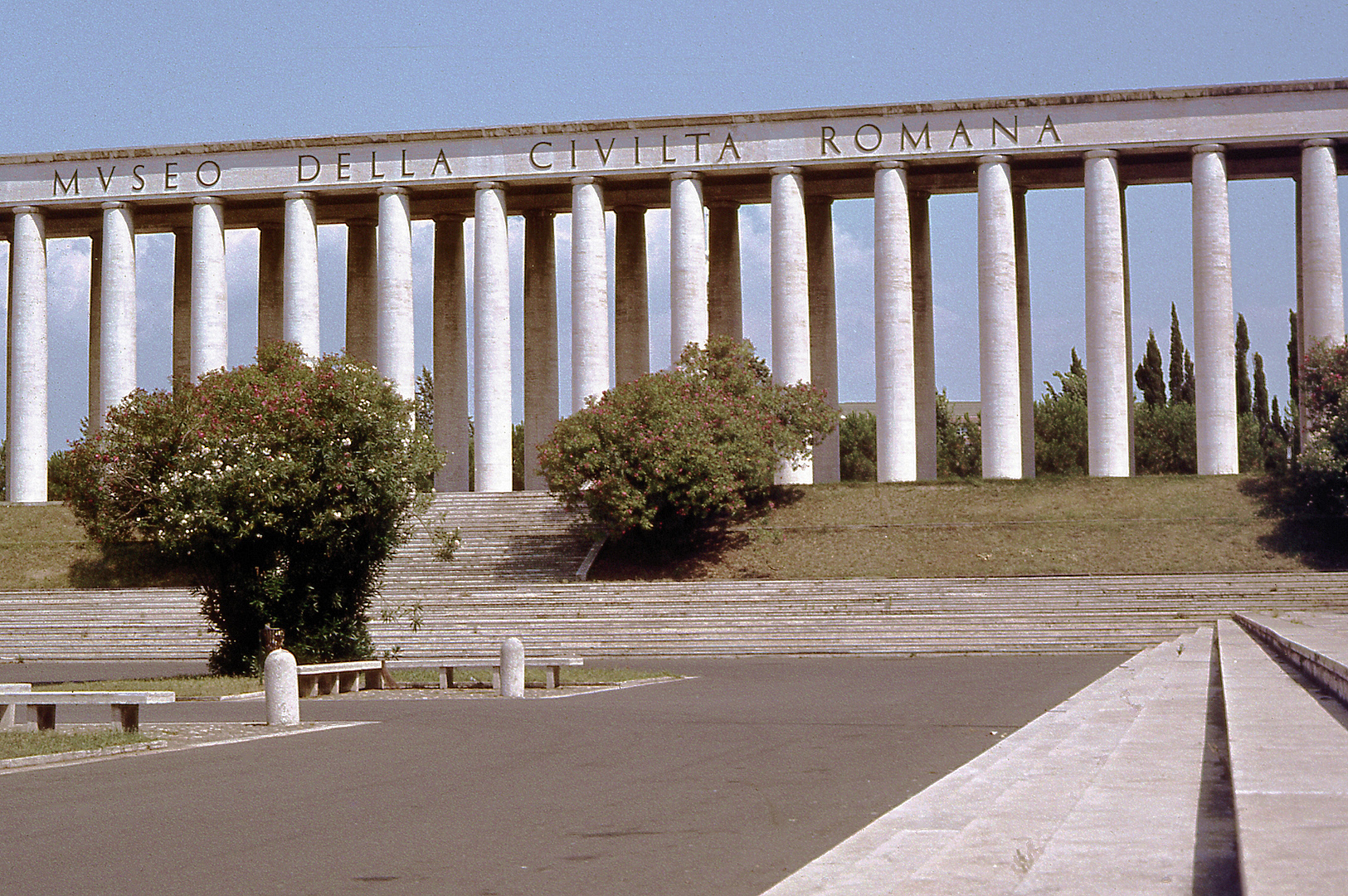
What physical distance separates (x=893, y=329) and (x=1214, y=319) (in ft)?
39.1

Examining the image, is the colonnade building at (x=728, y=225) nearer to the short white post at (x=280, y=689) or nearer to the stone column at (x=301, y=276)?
the stone column at (x=301, y=276)

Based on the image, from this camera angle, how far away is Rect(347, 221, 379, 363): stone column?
70875mm

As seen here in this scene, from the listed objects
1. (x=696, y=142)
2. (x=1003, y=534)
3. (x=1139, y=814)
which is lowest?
(x=1139, y=814)

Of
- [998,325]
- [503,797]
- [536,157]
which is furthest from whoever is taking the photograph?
[536,157]

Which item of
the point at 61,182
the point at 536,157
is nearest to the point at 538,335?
the point at 536,157

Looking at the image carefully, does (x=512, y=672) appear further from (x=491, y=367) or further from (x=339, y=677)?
(x=491, y=367)

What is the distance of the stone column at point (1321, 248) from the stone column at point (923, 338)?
1560 centimetres

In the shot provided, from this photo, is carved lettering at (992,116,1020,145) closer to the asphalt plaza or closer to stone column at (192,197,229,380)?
stone column at (192,197,229,380)

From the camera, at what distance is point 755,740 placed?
13.5m

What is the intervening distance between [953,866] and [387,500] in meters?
17.9

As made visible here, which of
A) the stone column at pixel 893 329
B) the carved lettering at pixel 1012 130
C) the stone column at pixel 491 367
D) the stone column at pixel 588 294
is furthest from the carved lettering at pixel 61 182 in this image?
the carved lettering at pixel 1012 130

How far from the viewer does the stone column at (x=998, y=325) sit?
5756 cm

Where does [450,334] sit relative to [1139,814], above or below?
above

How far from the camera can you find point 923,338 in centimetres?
6656
